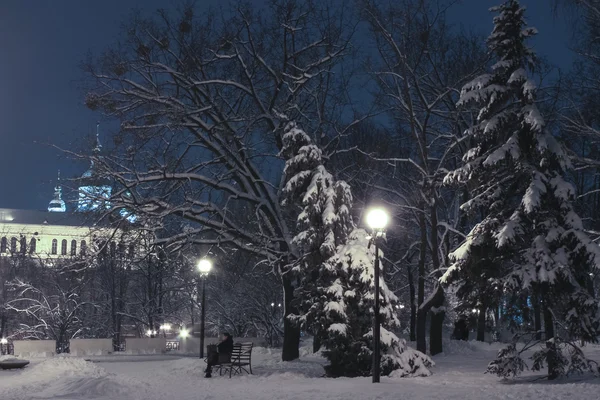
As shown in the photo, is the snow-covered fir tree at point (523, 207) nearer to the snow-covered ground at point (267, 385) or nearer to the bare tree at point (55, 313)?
the snow-covered ground at point (267, 385)

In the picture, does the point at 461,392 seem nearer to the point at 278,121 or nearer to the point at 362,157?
the point at 278,121

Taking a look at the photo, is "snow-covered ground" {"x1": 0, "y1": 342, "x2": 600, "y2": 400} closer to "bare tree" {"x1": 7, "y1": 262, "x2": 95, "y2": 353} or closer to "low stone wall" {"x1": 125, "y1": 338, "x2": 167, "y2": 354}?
"low stone wall" {"x1": 125, "y1": 338, "x2": 167, "y2": 354}

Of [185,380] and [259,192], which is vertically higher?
[259,192]

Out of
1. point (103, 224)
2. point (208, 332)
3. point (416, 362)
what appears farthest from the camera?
point (208, 332)

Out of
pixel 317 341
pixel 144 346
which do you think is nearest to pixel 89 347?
pixel 144 346

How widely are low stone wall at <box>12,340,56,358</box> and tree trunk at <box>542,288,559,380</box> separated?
2259 centimetres

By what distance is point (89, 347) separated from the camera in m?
35.2

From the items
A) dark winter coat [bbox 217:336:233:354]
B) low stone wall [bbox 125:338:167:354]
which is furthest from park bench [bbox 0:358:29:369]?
low stone wall [bbox 125:338:167:354]

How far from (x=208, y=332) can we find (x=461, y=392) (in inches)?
1705

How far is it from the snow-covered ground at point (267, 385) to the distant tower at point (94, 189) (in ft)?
20.0

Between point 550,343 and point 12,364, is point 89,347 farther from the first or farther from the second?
point 550,343

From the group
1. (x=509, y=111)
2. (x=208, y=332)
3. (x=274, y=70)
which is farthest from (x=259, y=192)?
Answer: (x=208, y=332)

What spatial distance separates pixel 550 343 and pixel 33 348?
24804 millimetres

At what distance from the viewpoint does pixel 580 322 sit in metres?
15.4
